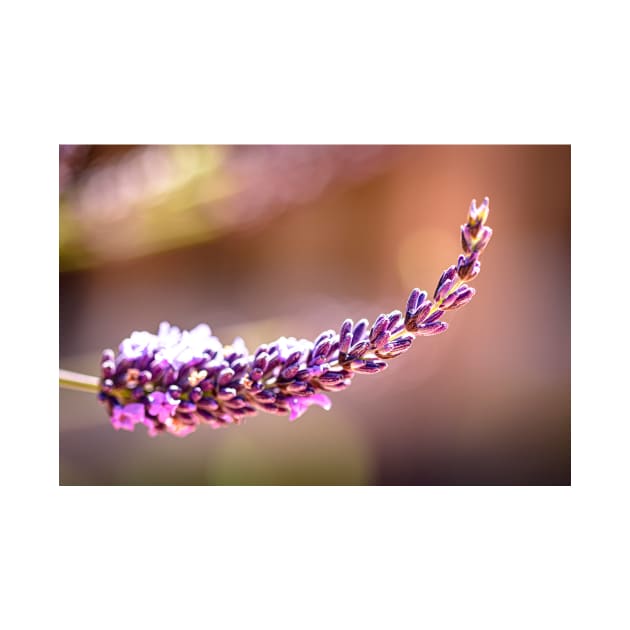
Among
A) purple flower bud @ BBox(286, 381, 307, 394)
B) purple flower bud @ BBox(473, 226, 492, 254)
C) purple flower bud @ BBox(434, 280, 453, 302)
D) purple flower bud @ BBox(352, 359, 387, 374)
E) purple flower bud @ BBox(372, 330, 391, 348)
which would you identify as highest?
purple flower bud @ BBox(473, 226, 492, 254)

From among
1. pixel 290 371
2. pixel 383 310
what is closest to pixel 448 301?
pixel 290 371

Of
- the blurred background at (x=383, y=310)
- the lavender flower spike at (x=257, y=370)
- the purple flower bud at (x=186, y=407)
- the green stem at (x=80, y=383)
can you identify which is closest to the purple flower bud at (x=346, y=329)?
the lavender flower spike at (x=257, y=370)

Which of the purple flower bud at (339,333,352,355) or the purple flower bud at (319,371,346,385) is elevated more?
the purple flower bud at (339,333,352,355)

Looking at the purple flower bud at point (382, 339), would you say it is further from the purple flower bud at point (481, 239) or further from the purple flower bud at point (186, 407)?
the purple flower bud at point (186, 407)

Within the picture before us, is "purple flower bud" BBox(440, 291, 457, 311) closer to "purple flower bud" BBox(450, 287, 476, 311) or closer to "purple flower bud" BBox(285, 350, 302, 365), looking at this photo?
"purple flower bud" BBox(450, 287, 476, 311)

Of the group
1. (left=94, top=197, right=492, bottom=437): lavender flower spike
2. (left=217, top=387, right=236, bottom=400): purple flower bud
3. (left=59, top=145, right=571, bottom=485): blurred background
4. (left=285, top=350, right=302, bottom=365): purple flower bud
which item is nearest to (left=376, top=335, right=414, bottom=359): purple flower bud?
(left=94, top=197, right=492, bottom=437): lavender flower spike
